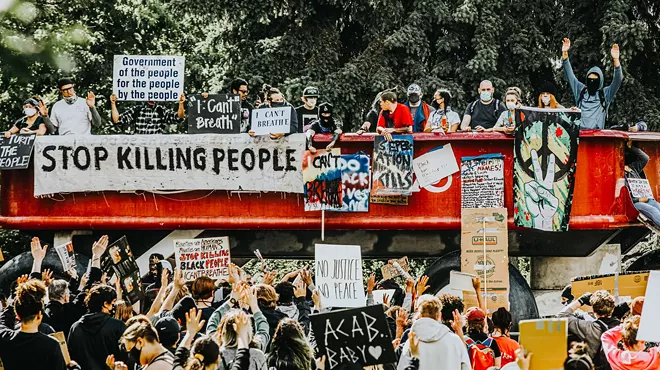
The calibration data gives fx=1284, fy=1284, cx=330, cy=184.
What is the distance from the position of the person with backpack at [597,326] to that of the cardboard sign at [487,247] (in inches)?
132

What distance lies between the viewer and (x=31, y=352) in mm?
8164

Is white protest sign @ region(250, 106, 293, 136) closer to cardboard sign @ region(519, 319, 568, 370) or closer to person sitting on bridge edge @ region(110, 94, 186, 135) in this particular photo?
person sitting on bridge edge @ region(110, 94, 186, 135)

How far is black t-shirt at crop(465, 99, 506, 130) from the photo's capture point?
1491cm

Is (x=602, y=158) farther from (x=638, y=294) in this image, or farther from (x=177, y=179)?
(x=177, y=179)

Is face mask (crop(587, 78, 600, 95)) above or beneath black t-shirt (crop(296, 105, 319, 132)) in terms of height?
above

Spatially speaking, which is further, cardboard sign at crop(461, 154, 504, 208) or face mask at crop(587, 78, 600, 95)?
face mask at crop(587, 78, 600, 95)

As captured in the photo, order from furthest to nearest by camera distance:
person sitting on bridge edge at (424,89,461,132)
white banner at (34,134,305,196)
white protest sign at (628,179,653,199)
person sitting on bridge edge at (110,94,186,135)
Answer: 1. person sitting on bridge edge at (110,94,186,135)
2. person sitting on bridge edge at (424,89,461,132)
3. white banner at (34,134,305,196)
4. white protest sign at (628,179,653,199)

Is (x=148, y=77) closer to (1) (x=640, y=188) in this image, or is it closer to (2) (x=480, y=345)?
(1) (x=640, y=188)

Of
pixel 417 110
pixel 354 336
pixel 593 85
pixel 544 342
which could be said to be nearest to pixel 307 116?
pixel 417 110

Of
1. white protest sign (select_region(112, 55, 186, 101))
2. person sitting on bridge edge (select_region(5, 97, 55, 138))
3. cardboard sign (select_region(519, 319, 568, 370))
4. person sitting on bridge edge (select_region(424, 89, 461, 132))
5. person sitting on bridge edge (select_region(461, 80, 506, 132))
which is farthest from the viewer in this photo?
white protest sign (select_region(112, 55, 186, 101))

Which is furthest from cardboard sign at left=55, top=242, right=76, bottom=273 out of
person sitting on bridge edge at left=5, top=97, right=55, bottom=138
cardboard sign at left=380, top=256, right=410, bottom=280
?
cardboard sign at left=380, top=256, right=410, bottom=280

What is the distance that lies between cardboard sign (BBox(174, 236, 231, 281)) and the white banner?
2.09 ft

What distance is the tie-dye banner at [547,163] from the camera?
13867mm

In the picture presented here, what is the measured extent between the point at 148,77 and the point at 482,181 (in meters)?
4.39
